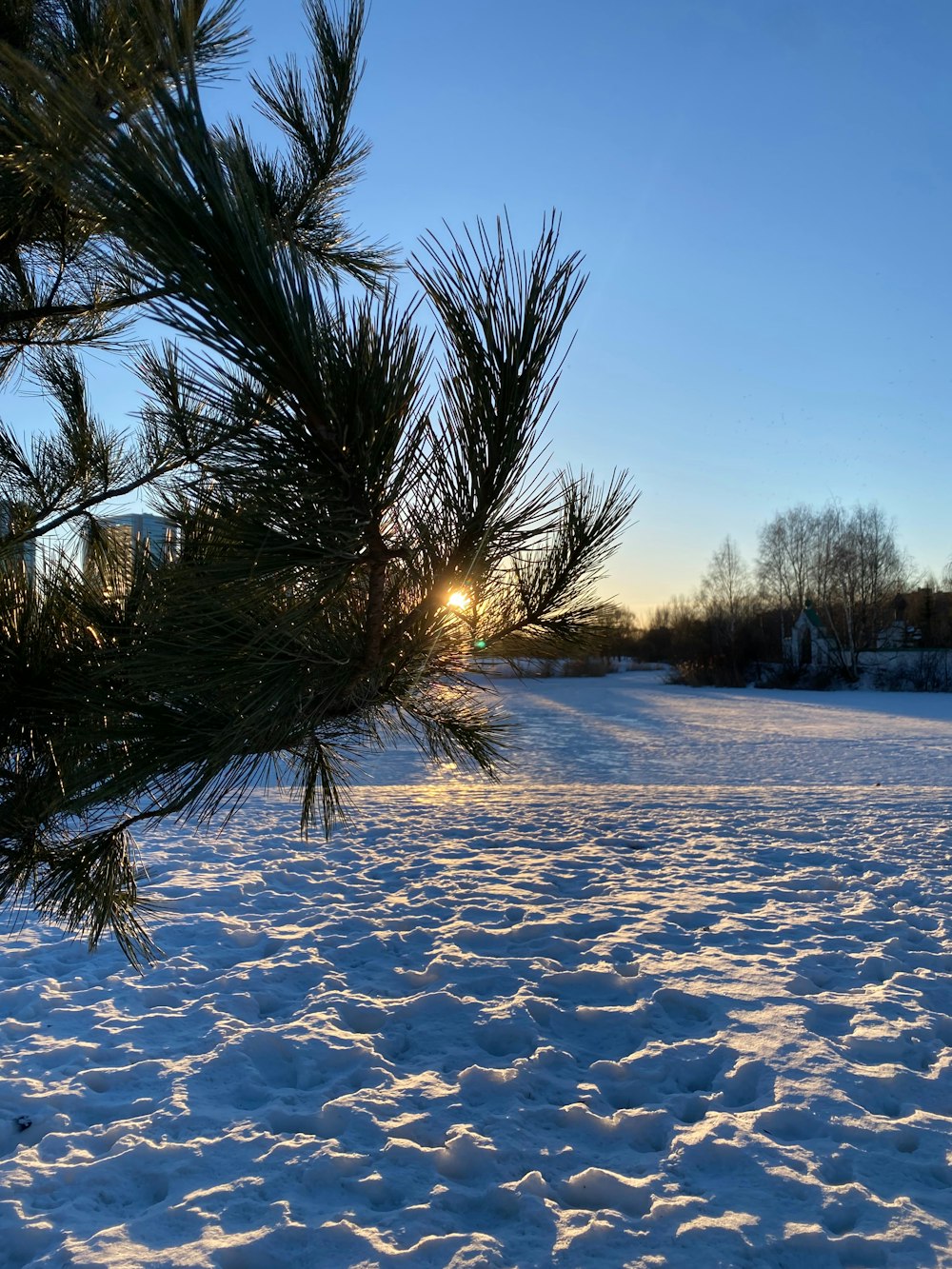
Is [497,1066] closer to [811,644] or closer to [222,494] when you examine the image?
[222,494]

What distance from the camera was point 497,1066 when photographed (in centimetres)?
329

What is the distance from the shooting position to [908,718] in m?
20.2

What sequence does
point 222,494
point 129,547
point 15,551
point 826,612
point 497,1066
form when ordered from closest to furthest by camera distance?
point 222,494 < point 15,551 < point 129,547 < point 497,1066 < point 826,612

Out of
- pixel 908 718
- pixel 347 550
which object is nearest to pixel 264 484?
pixel 347 550

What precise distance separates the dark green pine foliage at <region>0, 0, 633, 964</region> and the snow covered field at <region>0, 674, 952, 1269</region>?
1031 millimetres

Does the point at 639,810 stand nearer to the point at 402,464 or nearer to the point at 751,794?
the point at 751,794

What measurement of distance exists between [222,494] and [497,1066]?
2.92 m

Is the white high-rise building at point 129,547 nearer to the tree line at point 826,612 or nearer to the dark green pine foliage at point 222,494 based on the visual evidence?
the dark green pine foliage at point 222,494

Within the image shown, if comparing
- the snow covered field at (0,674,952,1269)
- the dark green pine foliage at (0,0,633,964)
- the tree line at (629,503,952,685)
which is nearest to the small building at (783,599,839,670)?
the tree line at (629,503,952,685)

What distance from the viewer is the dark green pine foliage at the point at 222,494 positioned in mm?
968

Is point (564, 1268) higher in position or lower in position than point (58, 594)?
lower

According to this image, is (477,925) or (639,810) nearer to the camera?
(477,925)

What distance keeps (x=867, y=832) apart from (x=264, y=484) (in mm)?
7672

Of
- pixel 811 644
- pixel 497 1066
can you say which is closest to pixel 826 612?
pixel 811 644
